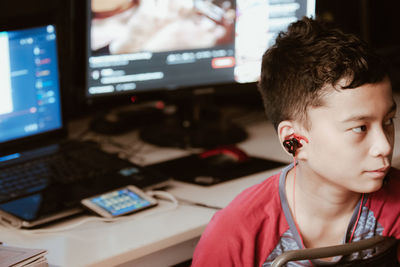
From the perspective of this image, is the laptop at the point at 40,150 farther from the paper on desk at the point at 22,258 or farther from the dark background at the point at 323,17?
the paper on desk at the point at 22,258

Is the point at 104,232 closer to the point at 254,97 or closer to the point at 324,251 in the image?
the point at 324,251

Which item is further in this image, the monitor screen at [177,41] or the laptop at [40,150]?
the monitor screen at [177,41]

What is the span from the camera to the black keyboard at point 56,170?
128 cm

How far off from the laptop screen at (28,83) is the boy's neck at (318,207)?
63cm

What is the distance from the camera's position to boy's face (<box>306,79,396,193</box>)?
1.02m

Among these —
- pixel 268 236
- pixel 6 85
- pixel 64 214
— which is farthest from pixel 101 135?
pixel 268 236

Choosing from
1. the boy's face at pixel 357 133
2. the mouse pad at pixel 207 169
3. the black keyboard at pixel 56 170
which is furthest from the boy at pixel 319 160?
the black keyboard at pixel 56 170

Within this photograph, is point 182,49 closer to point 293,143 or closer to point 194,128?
point 194,128

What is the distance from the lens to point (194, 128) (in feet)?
5.79

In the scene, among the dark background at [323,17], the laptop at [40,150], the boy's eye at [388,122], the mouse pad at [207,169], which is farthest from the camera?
the dark background at [323,17]

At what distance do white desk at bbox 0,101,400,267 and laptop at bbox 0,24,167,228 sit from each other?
7 centimetres

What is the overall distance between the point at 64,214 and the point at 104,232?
0.36 feet

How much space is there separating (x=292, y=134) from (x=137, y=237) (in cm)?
35

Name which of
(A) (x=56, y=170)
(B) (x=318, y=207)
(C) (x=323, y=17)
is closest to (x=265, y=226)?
(B) (x=318, y=207)
